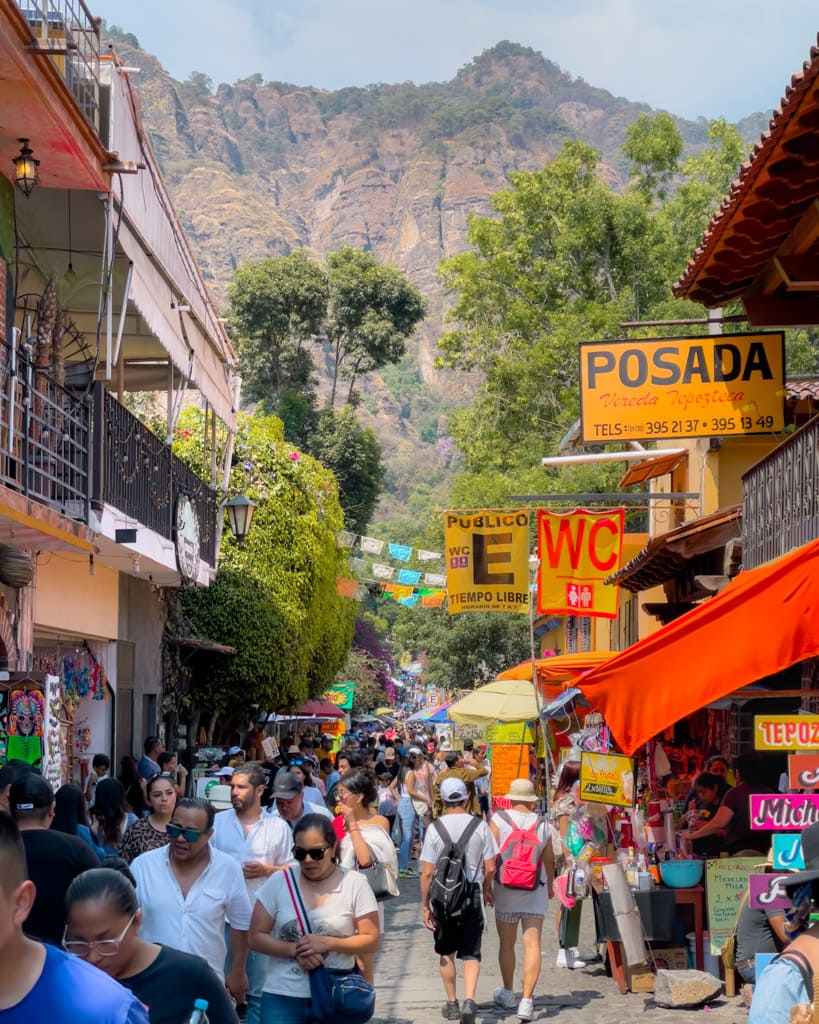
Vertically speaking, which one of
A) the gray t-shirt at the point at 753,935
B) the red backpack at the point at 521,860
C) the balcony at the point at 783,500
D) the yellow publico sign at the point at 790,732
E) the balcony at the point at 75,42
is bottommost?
the gray t-shirt at the point at 753,935

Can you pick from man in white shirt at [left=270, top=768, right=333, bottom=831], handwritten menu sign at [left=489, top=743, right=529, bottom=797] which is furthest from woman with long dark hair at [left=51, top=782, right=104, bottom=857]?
handwritten menu sign at [left=489, top=743, right=529, bottom=797]

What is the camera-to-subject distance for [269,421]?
1153 inches

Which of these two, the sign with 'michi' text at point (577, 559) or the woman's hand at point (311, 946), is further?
the sign with 'michi' text at point (577, 559)

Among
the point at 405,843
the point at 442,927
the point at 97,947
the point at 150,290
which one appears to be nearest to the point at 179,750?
the point at 405,843

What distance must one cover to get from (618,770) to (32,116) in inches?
273

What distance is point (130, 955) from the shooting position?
4539 mm

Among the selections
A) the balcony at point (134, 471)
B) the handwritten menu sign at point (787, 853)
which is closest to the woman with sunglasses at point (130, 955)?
the handwritten menu sign at point (787, 853)

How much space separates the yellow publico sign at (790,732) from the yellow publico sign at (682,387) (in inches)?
183

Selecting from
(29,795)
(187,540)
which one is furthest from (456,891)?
(187,540)

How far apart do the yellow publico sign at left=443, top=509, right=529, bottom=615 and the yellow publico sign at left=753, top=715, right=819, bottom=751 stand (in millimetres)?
11735

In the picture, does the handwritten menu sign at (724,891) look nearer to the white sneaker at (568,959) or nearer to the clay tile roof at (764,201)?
the white sneaker at (568,959)

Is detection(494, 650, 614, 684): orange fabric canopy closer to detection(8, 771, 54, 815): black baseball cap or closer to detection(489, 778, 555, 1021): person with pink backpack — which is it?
detection(489, 778, 555, 1021): person with pink backpack

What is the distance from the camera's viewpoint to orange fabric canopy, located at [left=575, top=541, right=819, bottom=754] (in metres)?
8.86

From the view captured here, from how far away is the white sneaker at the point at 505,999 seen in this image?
11.0 meters
